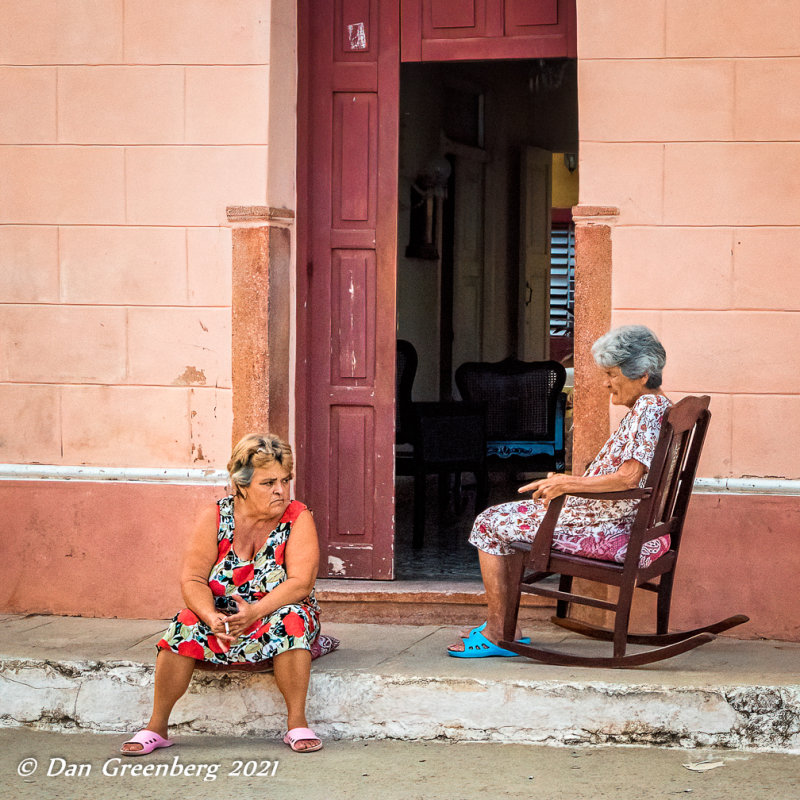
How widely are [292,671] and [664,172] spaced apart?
258 centimetres

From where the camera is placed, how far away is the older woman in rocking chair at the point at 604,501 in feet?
15.2

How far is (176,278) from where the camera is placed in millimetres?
5668

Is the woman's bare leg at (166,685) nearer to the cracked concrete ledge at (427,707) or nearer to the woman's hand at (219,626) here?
the woman's hand at (219,626)

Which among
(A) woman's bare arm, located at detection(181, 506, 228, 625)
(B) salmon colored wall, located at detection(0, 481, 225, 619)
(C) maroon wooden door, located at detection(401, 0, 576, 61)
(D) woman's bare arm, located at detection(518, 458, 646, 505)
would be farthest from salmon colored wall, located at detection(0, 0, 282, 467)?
(D) woman's bare arm, located at detection(518, 458, 646, 505)

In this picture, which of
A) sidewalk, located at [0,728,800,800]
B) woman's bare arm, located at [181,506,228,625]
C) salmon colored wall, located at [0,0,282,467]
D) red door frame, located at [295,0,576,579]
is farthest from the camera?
red door frame, located at [295,0,576,579]

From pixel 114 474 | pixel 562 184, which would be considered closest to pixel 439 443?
pixel 114 474

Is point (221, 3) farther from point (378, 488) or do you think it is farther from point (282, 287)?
point (378, 488)

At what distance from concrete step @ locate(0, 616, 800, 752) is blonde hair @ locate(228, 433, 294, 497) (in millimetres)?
769

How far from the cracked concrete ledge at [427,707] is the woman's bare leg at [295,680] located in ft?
0.77

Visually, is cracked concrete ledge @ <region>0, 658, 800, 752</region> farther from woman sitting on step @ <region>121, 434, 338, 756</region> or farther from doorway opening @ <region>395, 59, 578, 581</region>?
doorway opening @ <region>395, 59, 578, 581</region>

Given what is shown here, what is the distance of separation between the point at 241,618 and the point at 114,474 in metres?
1.61

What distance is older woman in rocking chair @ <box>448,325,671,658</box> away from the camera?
463 cm

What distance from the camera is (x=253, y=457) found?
449 cm

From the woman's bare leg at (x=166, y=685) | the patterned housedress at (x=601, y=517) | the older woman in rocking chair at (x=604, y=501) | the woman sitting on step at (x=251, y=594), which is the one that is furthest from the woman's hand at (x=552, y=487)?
the woman's bare leg at (x=166, y=685)
